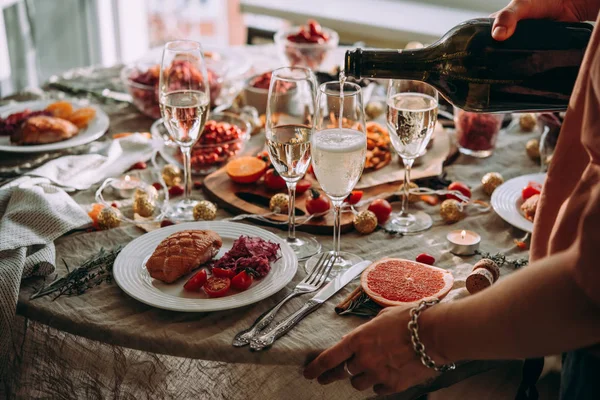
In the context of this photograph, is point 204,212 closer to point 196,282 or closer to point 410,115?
point 196,282

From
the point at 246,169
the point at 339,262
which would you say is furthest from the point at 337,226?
the point at 246,169

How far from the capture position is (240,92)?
7.18 feet

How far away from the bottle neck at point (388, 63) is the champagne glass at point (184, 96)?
16.0 inches

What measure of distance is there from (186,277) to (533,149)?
1.06 m

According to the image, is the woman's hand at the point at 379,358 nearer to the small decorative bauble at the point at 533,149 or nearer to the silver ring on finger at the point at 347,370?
the silver ring on finger at the point at 347,370

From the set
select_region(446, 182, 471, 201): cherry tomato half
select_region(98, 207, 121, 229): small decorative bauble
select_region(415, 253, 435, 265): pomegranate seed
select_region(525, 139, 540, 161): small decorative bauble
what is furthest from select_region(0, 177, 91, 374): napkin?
select_region(525, 139, 540, 161): small decorative bauble

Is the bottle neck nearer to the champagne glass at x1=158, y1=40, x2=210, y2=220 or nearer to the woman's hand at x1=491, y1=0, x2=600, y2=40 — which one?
the woman's hand at x1=491, y1=0, x2=600, y2=40

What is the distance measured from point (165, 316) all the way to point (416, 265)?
0.47 metres

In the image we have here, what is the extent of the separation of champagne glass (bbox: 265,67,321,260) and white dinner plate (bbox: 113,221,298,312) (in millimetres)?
103

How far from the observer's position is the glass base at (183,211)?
60.7 inches

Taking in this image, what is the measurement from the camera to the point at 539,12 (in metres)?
1.26

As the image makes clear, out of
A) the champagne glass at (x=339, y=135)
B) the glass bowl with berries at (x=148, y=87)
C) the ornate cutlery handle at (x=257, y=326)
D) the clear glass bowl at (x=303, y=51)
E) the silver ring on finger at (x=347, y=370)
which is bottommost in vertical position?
the silver ring on finger at (x=347, y=370)

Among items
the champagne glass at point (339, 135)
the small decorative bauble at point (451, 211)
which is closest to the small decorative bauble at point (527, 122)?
the small decorative bauble at point (451, 211)

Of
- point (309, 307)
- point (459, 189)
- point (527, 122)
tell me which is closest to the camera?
point (309, 307)
